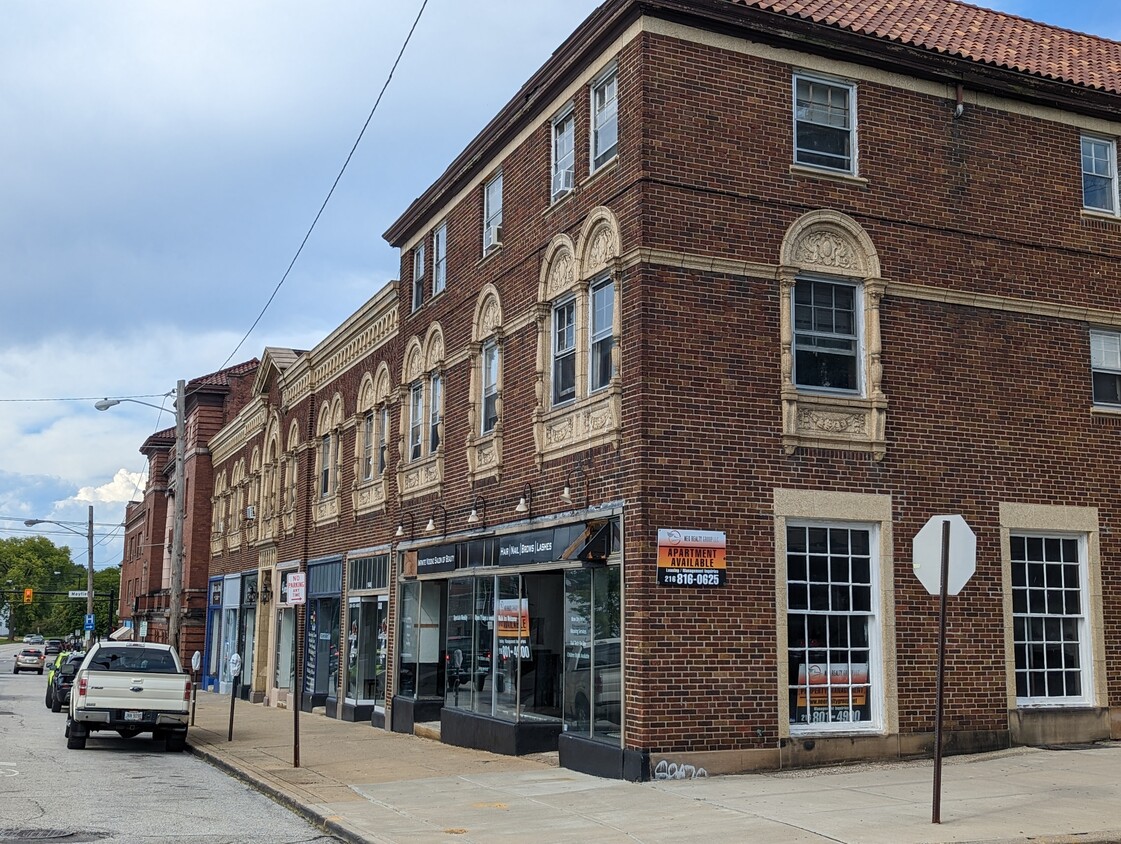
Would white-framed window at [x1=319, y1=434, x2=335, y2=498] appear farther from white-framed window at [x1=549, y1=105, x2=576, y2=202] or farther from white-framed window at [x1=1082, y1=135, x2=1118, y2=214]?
white-framed window at [x1=1082, y1=135, x2=1118, y2=214]

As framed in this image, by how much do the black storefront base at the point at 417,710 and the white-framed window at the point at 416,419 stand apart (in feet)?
14.2

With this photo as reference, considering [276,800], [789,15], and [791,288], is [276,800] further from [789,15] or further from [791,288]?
[789,15]

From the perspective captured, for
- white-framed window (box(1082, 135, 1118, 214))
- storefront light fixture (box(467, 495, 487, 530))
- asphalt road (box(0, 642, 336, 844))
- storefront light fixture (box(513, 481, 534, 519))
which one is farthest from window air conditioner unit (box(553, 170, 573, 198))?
asphalt road (box(0, 642, 336, 844))

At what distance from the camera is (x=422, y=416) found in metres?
22.9

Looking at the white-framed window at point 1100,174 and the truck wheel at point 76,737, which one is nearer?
the white-framed window at point 1100,174

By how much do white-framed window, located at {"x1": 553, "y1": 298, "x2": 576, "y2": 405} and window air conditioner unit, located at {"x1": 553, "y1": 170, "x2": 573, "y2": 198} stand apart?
1484 millimetres

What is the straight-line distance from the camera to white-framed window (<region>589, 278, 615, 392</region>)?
15.6 m

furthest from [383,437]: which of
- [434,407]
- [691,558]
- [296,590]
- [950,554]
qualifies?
[950,554]

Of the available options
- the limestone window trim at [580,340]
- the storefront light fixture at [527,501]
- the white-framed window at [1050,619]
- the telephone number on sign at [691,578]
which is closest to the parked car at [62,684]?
the storefront light fixture at [527,501]

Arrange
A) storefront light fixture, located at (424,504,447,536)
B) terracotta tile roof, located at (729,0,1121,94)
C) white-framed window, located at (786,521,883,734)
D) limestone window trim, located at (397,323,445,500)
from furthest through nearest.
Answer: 1. limestone window trim, located at (397,323,445,500)
2. storefront light fixture, located at (424,504,447,536)
3. terracotta tile roof, located at (729,0,1121,94)
4. white-framed window, located at (786,521,883,734)

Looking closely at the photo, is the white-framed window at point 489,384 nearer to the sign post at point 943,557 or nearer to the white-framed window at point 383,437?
the white-framed window at point 383,437

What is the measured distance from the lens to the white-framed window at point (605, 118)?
51.8 ft

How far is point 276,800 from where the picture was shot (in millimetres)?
14023

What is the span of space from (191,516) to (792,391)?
37650 mm
